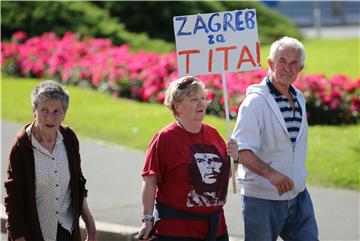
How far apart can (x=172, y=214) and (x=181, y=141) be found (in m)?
0.42

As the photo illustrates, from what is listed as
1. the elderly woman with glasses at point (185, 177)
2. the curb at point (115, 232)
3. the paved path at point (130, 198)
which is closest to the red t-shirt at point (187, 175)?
the elderly woman with glasses at point (185, 177)

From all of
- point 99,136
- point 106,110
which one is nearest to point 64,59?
point 106,110

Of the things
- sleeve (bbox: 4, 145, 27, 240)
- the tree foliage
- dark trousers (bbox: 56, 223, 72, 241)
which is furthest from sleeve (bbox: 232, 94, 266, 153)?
the tree foliage

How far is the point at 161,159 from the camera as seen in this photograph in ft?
17.9

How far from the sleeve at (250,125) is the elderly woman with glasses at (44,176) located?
0.96 m

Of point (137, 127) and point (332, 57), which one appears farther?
point (332, 57)

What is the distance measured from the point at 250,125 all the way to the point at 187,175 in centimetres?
50

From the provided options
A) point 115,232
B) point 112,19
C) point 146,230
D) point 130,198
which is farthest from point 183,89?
point 112,19

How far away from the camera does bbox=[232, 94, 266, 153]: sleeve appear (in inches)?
219

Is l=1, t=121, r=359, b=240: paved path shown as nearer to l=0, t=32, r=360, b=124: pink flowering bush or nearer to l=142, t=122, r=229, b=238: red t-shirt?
l=0, t=32, r=360, b=124: pink flowering bush

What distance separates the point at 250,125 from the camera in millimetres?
5598

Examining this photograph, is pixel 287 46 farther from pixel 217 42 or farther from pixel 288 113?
pixel 217 42

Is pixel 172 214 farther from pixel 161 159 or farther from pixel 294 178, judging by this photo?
pixel 294 178

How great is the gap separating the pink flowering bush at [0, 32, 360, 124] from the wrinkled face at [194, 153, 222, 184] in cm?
628
